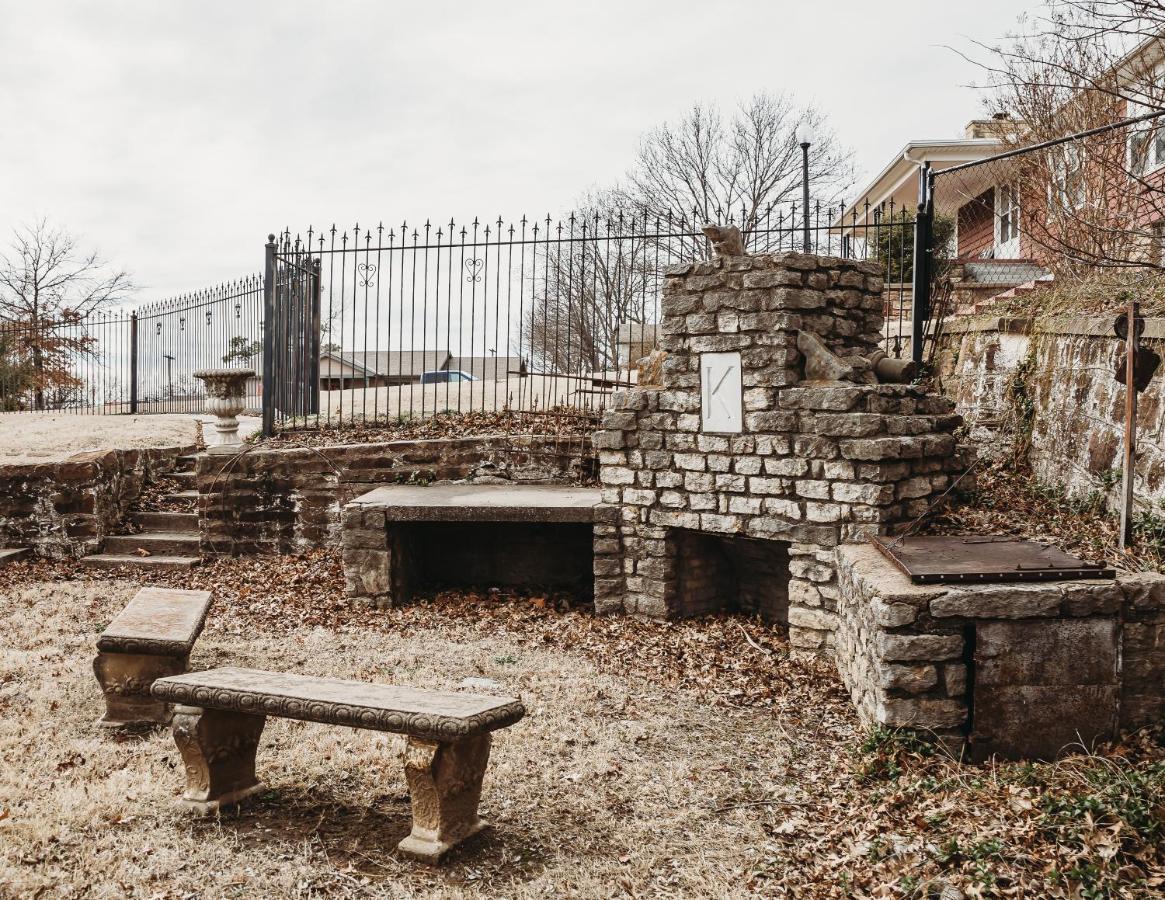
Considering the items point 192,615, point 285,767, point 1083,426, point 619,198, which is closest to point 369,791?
point 285,767

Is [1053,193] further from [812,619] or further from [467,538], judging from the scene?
[467,538]

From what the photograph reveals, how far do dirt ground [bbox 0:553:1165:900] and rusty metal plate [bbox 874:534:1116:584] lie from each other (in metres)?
0.79

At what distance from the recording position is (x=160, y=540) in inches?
375

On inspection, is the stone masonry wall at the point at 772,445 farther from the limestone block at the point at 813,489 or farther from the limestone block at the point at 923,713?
the limestone block at the point at 923,713

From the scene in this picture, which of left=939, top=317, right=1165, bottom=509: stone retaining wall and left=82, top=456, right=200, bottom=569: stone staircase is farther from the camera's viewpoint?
left=82, top=456, right=200, bottom=569: stone staircase

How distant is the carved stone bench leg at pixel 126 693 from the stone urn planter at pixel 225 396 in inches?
190

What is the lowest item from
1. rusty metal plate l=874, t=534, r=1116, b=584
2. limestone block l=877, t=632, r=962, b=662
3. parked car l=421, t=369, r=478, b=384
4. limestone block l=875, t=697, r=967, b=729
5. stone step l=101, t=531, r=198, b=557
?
stone step l=101, t=531, r=198, b=557

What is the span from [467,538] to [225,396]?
3263 mm

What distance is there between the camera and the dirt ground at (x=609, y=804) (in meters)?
Answer: 3.54

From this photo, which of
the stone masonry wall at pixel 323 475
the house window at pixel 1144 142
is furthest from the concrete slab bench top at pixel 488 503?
the house window at pixel 1144 142

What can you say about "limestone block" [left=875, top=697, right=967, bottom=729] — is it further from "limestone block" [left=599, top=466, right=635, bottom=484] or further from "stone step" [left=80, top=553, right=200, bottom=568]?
"stone step" [left=80, top=553, right=200, bottom=568]

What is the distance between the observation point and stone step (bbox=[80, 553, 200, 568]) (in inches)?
361

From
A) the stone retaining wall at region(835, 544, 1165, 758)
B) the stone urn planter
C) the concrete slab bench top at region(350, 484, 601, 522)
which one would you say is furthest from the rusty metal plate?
the stone urn planter

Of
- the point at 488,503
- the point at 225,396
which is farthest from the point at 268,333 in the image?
the point at 488,503
